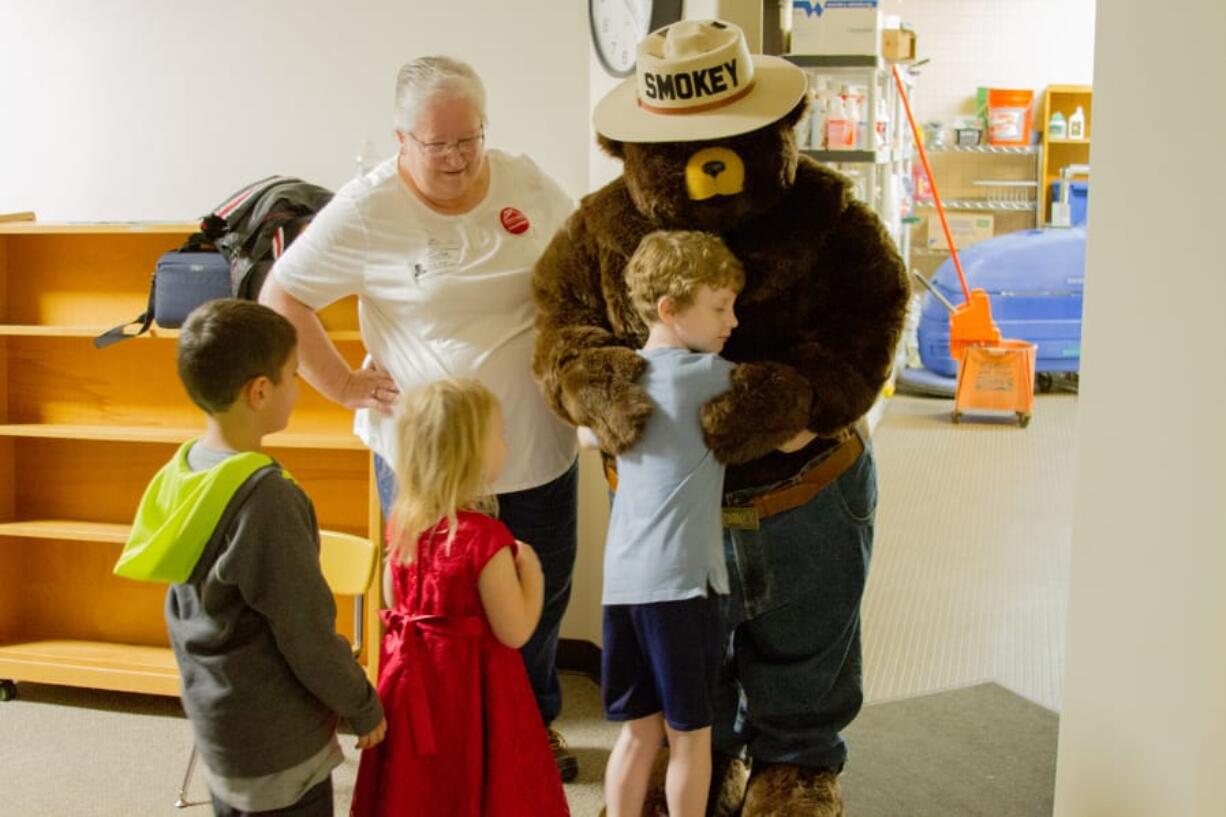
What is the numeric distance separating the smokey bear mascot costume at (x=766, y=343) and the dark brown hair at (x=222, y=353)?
1.59 feet

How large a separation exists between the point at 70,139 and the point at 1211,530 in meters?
3.30

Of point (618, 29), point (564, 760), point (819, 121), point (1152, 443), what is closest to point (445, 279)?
point (618, 29)

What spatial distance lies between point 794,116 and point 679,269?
0.36m

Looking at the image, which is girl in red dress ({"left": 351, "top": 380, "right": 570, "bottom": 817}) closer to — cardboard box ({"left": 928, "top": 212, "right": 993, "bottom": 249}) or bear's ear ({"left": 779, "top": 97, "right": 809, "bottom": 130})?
bear's ear ({"left": 779, "top": 97, "right": 809, "bottom": 130})

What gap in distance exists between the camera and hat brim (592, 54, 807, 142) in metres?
1.97

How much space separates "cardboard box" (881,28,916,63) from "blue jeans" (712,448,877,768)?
4520 mm

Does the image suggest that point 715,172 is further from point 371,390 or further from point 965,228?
point 965,228

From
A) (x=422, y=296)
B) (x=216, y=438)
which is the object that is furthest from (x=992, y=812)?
(x=216, y=438)

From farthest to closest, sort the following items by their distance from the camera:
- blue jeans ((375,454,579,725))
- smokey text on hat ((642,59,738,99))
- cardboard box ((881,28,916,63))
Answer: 1. cardboard box ((881,28,916,63))
2. blue jeans ((375,454,579,725))
3. smokey text on hat ((642,59,738,99))

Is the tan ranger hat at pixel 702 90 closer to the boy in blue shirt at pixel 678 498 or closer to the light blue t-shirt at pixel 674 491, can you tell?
the boy in blue shirt at pixel 678 498

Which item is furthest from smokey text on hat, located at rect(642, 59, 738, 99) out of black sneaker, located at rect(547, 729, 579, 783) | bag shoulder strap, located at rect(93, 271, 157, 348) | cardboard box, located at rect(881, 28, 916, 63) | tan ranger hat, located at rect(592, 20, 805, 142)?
cardboard box, located at rect(881, 28, 916, 63)

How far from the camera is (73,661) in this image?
11.0ft

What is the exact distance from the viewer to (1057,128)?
30.5 ft

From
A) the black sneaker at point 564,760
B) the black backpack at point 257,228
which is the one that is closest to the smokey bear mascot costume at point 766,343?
the black sneaker at point 564,760
